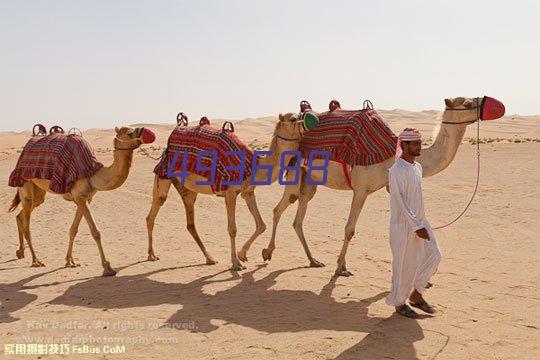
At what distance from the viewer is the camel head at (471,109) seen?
6695mm

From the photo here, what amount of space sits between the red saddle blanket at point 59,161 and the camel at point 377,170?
8.11ft

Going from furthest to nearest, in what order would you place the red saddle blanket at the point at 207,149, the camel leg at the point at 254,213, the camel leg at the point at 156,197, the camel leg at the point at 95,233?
the camel leg at the point at 156,197
the camel leg at the point at 254,213
the red saddle blanket at the point at 207,149
the camel leg at the point at 95,233

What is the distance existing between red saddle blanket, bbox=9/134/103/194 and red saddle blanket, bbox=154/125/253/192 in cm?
102

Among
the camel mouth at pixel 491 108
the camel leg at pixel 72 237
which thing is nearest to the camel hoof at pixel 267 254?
the camel leg at pixel 72 237

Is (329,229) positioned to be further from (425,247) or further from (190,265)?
(425,247)

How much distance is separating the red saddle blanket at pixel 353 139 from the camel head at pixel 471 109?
86cm

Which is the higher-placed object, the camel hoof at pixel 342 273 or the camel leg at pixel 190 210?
the camel leg at pixel 190 210

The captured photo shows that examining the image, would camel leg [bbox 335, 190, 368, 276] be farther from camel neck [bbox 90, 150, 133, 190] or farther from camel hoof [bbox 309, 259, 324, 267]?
camel neck [bbox 90, 150, 133, 190]

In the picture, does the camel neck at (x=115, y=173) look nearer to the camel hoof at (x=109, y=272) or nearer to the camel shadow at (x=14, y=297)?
the camel hoof at (x=109, y=272)

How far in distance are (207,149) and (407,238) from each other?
11.1ft

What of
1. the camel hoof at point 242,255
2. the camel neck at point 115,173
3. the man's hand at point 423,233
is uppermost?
the camel neck at point 115,173

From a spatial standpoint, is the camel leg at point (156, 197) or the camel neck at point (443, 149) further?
the camel leg at point (156, 197)

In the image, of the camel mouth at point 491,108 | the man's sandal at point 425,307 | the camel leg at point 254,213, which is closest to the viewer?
the man's sandal at point 425,307

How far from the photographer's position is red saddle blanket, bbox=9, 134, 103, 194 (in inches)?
308
